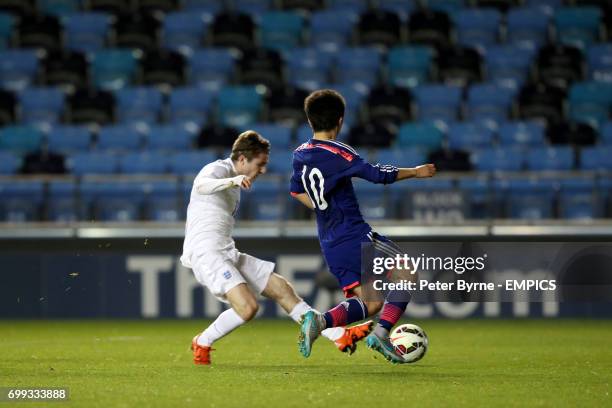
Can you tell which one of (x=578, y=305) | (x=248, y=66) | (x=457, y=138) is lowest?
(x=578, y=305)

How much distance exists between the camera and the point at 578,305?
15.0 meters

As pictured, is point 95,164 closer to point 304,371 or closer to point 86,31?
point 86,31

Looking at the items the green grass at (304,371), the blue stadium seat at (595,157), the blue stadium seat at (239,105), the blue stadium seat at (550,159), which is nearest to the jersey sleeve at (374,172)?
the green grass at (304,371)

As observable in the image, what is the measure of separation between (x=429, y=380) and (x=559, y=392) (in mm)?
905

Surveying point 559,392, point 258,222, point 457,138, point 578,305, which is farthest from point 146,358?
point 457,138

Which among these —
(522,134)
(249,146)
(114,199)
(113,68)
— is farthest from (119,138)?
(249,146)

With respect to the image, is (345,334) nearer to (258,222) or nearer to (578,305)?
(258,222)

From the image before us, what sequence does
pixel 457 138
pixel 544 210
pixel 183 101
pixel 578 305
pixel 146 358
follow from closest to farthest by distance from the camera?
pixel 146 358, pixel 544 210, pixel 578 305, pixel 457 138, pixel 183 101

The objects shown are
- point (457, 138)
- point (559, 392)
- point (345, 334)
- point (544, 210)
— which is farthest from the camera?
point (457, 138)

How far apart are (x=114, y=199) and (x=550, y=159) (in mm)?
5733

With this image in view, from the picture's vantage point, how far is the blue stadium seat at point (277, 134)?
1655cm

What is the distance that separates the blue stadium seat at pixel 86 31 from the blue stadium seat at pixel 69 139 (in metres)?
2.55

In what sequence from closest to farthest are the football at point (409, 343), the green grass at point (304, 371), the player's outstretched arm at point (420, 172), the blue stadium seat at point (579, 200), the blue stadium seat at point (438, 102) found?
the green grass at point (304, 371) < the player's outstretched arm at point (420, 172) < the football at point (409, 343) < the blue stadium seat at point (579, 200) < the blue stadium seat at point (438, 102)

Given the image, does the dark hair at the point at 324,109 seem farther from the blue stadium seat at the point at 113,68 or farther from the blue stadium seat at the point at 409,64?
the blue stadium seat at the point at 113,68
